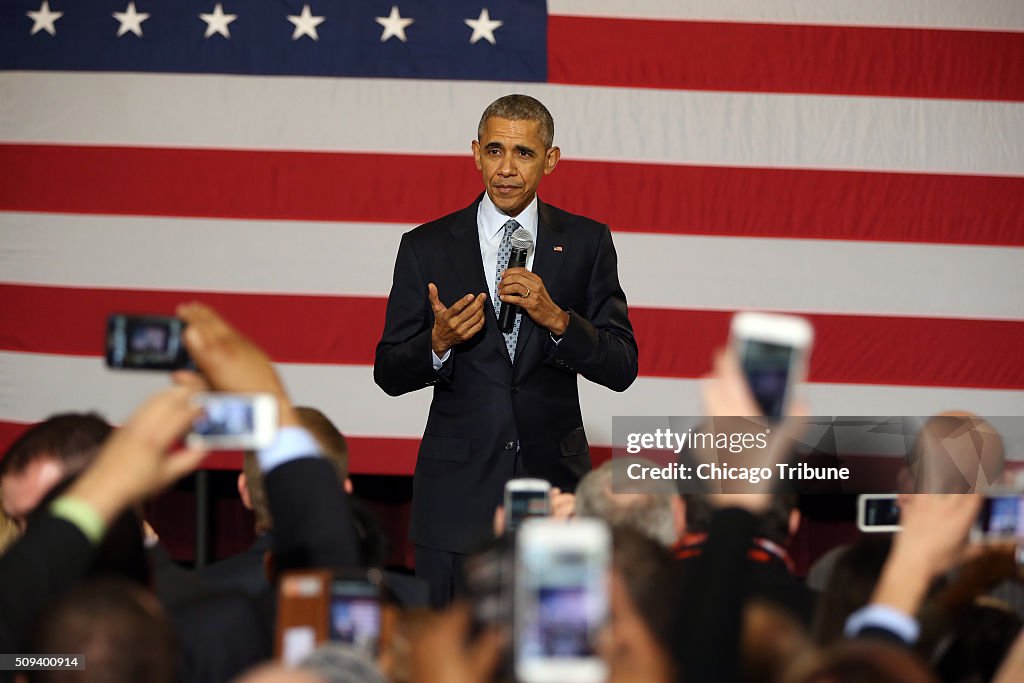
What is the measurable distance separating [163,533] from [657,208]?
81.9 inches

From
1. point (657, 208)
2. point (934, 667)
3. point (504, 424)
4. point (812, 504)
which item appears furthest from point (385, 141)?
point (934, 667)

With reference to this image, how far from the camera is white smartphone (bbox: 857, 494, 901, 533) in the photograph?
5.79 ft

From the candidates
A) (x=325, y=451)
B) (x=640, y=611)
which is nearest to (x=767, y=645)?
(x=640, y=611)

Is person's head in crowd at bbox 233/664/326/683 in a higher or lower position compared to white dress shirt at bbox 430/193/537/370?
lower

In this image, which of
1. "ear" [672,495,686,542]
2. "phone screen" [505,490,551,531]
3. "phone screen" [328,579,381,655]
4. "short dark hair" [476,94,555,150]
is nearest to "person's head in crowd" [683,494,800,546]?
"ear" [672,495,686,542]

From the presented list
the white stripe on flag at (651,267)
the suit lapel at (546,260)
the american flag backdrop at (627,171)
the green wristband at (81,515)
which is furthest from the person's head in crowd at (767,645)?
the white stripe on flag at (651,267)

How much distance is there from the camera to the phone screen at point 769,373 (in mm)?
1303

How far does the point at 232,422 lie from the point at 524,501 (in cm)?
81

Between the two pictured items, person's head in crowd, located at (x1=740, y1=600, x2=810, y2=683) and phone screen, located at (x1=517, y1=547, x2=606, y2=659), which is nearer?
phone screen, located at (x1=517, y1=547, x2=606, y2=659)

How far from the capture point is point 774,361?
131 centimetres

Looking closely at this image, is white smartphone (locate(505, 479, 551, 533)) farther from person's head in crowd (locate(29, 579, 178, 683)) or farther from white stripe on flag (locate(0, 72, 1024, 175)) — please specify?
white stripe on flag (locate(0, 72, 1024, 175))

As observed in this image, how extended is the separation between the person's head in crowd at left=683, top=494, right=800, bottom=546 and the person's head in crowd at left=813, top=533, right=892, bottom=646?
0.62ft

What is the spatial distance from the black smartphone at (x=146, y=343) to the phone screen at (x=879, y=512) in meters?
0.97

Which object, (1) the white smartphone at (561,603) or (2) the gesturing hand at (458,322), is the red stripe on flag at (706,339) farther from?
(1) the white smartphone at (561,603)
